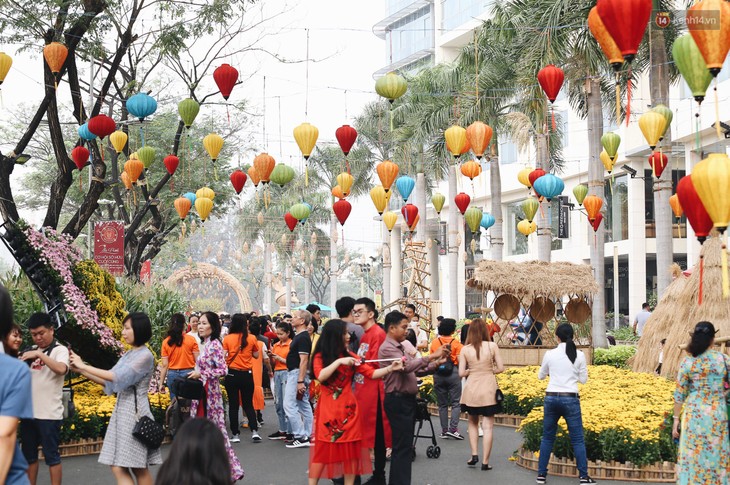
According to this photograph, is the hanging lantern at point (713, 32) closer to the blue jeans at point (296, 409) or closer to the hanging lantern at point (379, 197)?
the blue jeans at point (296, 409)

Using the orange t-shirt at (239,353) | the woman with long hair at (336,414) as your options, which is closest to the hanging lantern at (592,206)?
the orange t-shirt at (239,353)

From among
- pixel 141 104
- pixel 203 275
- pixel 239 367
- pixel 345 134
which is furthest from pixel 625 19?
pixel 203 275

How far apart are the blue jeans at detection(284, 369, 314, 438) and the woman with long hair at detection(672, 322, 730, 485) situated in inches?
248

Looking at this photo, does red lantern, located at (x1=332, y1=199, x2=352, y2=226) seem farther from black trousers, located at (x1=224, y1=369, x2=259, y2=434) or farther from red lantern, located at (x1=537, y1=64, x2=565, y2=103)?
black trousers, located at (x1=224, y1=369, x2=259, y2=434)

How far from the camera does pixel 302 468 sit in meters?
11.3

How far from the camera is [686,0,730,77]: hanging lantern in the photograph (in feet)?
28.7

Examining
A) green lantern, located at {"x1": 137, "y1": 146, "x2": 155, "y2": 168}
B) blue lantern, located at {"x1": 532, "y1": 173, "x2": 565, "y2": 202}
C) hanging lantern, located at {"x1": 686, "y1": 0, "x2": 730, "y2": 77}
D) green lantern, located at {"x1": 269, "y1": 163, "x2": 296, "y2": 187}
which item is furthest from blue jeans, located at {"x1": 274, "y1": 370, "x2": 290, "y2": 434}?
blue lantern, located at {"x1": 532, "y1": 173, "x2": 565, "y2": 202}

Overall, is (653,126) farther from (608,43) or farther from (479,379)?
(479,379)

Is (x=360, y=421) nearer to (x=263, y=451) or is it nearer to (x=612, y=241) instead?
(x=263, y=451)

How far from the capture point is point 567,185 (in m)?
49.6

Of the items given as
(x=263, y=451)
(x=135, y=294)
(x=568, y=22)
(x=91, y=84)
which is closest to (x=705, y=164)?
(x=263, y=451)

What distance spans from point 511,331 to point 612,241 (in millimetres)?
23810

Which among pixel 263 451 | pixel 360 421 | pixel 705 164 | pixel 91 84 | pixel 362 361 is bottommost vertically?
pixel 263 451

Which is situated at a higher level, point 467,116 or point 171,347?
point 467,116
